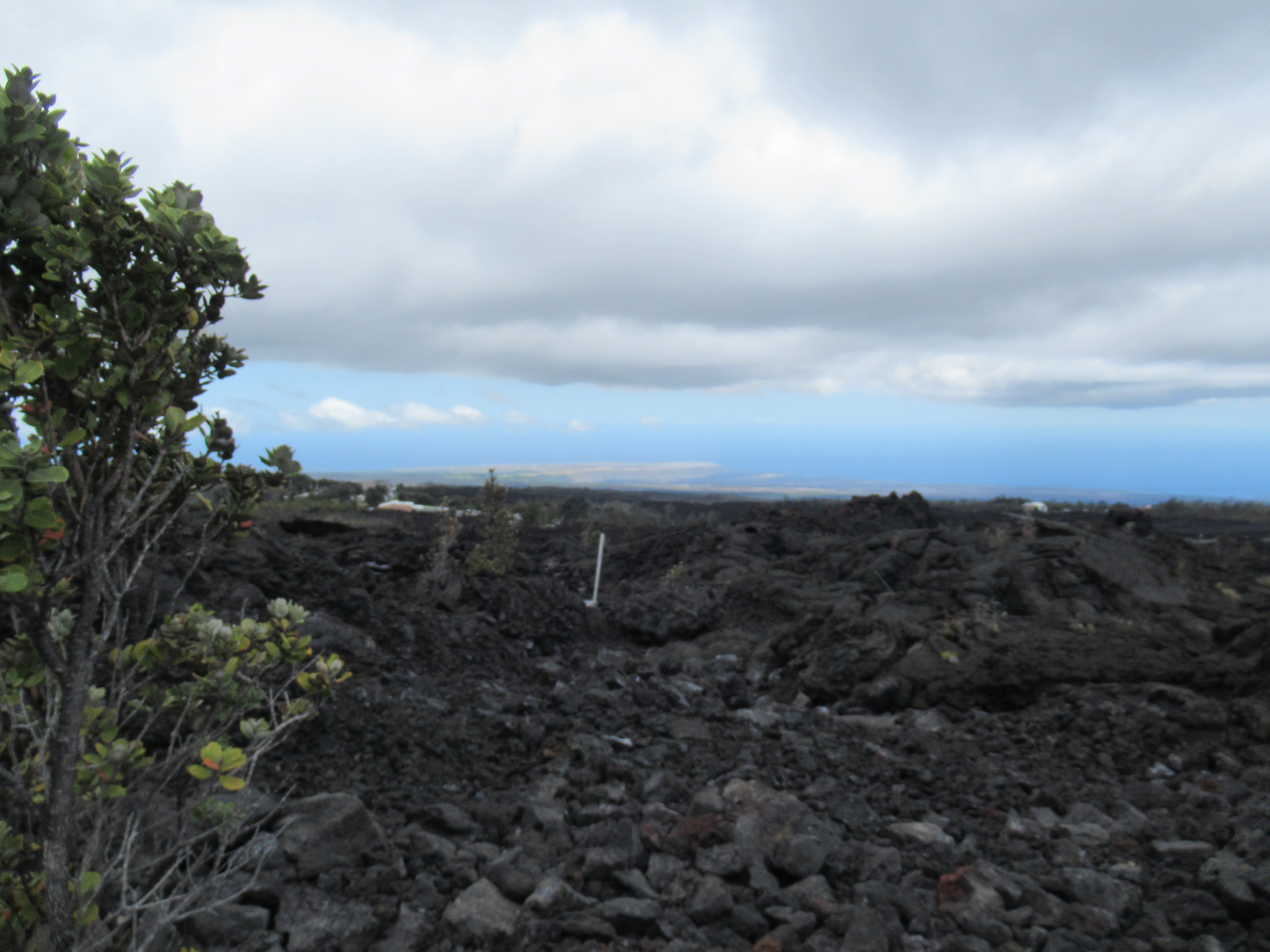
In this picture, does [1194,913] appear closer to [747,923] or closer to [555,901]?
[747,923]

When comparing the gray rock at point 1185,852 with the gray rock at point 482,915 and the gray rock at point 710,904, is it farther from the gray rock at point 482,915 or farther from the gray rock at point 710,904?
the gray rock at point 482,915

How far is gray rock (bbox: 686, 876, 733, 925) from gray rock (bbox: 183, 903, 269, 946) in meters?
1.86

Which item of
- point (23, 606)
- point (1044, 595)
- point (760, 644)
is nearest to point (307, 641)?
point (23, 606)

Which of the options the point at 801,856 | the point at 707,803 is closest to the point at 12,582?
the point at 801,856

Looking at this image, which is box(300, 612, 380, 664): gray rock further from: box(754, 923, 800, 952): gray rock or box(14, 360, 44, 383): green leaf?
box(14, 360, 44, 383): green leaf

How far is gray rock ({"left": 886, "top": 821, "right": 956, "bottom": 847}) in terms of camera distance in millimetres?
4074

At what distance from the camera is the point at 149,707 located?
296 centimetres

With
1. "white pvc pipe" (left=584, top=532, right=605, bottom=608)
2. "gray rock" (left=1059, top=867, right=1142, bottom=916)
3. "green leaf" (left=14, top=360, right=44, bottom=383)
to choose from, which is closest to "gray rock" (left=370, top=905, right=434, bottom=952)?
"green leaf" (left=14, top=360, right=44, bottom=383)

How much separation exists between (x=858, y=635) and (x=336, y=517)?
1871 centimetres

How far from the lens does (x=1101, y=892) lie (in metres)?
3.51

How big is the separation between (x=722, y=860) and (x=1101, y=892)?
184 cm

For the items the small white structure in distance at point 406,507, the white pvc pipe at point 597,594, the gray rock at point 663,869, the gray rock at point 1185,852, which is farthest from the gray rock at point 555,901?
the small white structure in distance at point 406,507

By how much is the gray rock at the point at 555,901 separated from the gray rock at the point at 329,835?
2.86 ft

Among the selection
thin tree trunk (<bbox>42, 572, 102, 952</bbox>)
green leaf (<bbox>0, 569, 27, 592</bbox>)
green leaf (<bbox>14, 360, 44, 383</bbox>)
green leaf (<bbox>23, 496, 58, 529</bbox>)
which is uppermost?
green leaf (<bbox>14, 360, 44, 383</bbox>)
